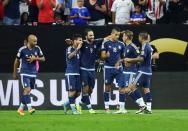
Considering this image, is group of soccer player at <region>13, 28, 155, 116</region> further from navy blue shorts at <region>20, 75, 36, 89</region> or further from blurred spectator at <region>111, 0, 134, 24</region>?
blurred spectator at <region>111, 0, 134, 24</region>

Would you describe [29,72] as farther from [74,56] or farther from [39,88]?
[39,88]

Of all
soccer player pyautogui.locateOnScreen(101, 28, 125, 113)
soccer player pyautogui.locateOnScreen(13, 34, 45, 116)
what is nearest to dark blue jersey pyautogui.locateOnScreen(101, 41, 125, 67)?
soccer player pyautogui.locateOnScreen(101, 28, 125, 113)

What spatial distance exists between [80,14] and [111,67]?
3.26 metres

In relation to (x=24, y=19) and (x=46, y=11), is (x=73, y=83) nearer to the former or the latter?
(x=46, y=11)

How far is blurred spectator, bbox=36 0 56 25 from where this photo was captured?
24.7 meters

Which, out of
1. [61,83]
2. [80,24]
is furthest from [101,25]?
[61,83]

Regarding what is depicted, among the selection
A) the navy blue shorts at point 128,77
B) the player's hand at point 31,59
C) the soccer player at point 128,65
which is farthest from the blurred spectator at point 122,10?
the player's hand at point 31,59

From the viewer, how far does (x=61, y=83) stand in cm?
2564

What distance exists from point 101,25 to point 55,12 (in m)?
1.63

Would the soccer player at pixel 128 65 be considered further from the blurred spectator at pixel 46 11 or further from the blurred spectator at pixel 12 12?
the blurred spectator at pixel 12 12

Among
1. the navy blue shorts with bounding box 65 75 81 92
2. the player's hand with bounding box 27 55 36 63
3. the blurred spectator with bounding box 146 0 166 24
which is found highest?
the blurred spectator with bounding box 146 0 166 24

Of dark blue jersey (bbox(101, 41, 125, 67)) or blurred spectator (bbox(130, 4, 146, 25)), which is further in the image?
blurred spectator (bbox(130, 4, 146, 25))

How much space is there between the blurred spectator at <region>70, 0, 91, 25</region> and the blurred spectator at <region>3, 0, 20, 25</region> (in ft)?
5.99

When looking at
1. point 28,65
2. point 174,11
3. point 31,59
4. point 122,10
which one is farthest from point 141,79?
point 174,11
